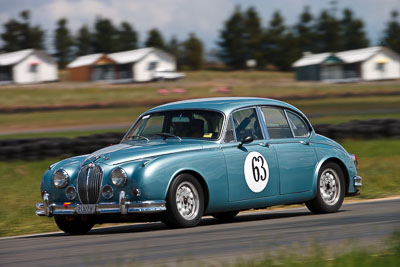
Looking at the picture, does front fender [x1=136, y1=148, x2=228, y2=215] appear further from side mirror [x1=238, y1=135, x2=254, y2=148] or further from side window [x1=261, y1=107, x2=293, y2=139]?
side window [x1=261, y1=107, x2=293, y2=139]

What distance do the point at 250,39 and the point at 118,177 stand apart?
115098mm

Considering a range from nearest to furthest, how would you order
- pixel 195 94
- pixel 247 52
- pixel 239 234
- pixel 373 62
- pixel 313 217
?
pixel 239 234 < pixel 313 217 < pixel 195 94 < pixel 373 62 < pixel 247 52

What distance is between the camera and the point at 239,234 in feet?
24.0

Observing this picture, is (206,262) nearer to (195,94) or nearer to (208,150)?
(208,150)

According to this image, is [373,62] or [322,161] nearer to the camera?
[322,161]

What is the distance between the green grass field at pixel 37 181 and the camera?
10244mm

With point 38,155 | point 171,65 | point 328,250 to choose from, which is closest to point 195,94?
point 171,65

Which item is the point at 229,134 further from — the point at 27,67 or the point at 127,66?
the point at 127,66

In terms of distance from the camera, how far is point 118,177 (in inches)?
307

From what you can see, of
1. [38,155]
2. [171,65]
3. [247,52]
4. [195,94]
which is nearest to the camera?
[38,155]

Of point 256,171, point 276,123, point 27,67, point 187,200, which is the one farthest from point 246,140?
point 27,67

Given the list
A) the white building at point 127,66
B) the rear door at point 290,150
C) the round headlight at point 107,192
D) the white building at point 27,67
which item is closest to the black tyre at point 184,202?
the round headlight at point 107,192

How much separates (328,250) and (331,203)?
3824mm

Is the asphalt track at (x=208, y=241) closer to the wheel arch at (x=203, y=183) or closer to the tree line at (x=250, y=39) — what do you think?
the wheel arch at (x=203, y=183)
